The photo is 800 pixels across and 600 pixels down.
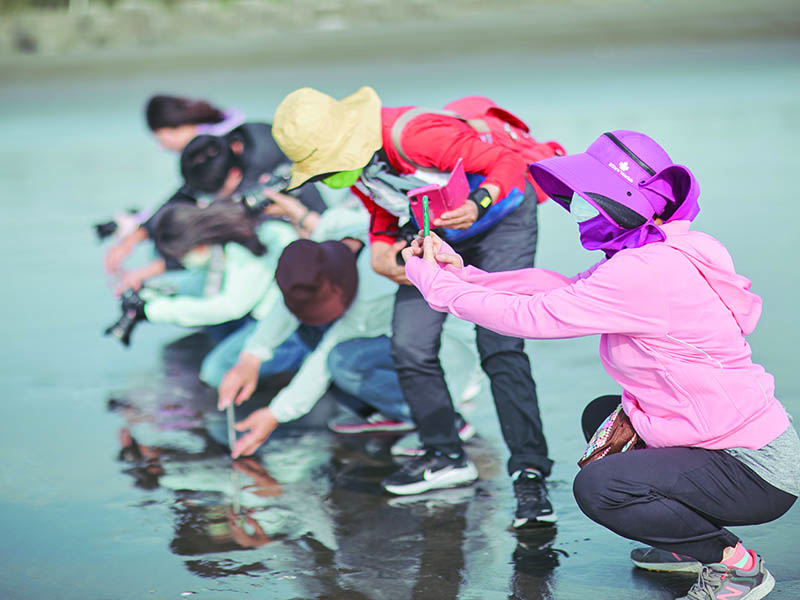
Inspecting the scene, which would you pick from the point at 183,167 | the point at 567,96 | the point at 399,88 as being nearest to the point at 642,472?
the point at 183,167

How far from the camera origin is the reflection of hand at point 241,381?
13.0 ft

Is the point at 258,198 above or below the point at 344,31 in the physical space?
below

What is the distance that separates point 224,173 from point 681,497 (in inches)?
121

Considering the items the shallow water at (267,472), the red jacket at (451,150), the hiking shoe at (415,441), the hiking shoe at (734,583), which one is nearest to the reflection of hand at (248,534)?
the shallow water at (267,472)

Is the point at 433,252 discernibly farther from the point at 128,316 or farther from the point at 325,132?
A: the point at 128,316

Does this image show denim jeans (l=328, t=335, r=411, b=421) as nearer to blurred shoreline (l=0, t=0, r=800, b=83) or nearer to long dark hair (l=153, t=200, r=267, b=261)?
long dark hair (l=153, t=200, r=267, b=261)

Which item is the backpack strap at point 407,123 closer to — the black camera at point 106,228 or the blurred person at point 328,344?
the blurred person at point 328,344

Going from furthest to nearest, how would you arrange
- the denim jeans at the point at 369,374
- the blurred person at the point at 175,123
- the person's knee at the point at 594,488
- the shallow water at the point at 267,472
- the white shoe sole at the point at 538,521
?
the blurred person at the point at 175,123
the denim jeans at the point at 369,374
the white shoe sole at the point at 538,521
the shallow water at the point at 267,472
the person's knee at the point at 594,488

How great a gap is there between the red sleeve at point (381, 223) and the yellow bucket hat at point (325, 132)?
0.26m

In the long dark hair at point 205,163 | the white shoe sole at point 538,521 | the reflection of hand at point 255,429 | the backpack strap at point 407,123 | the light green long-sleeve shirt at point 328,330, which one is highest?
the backpack strap at point 407,123

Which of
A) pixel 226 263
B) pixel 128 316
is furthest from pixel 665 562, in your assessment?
pixel 128 316

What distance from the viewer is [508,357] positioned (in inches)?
137

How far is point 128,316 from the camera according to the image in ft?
15.2

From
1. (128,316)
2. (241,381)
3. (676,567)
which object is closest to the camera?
(676,567)
